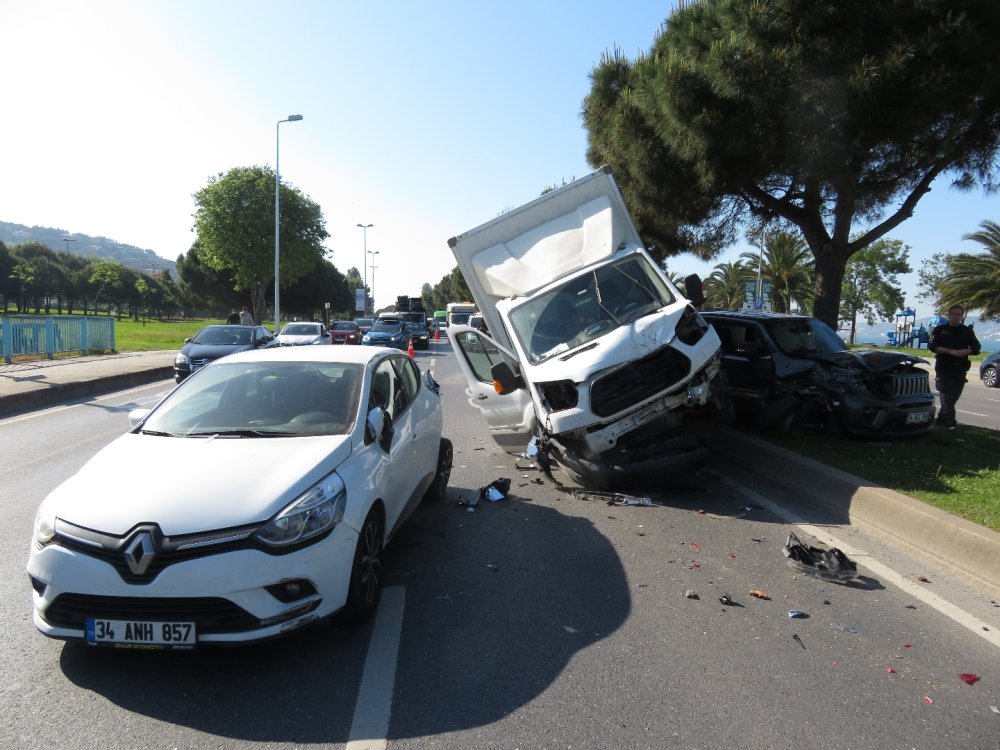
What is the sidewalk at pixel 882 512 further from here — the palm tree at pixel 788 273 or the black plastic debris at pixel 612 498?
the palm tree at pixel 788 273

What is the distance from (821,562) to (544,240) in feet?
16.3

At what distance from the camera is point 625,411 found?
6.66 m

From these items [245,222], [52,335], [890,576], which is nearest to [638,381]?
[890,576]

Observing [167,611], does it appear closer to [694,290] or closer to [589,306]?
[589,306]

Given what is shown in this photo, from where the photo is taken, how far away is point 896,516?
585 cm

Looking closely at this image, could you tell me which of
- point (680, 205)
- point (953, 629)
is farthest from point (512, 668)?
point (680, 205)

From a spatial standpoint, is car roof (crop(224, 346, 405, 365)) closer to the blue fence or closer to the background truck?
the blue fence

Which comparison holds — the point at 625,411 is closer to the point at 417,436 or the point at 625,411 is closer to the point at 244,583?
the point at 417,436

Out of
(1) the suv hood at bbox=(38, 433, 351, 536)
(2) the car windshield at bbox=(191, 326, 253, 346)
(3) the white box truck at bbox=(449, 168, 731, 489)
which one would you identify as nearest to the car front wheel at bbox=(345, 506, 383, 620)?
(1) the suv hood at bbox=(38, 433, 351, 536)

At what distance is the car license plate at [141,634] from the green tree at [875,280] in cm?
5669

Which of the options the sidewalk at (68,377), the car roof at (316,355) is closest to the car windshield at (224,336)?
the sidewalk at (68,377)

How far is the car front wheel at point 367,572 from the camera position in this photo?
156 inches

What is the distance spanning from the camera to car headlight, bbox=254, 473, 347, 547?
11.6 feet

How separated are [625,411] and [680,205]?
7.78 metres
